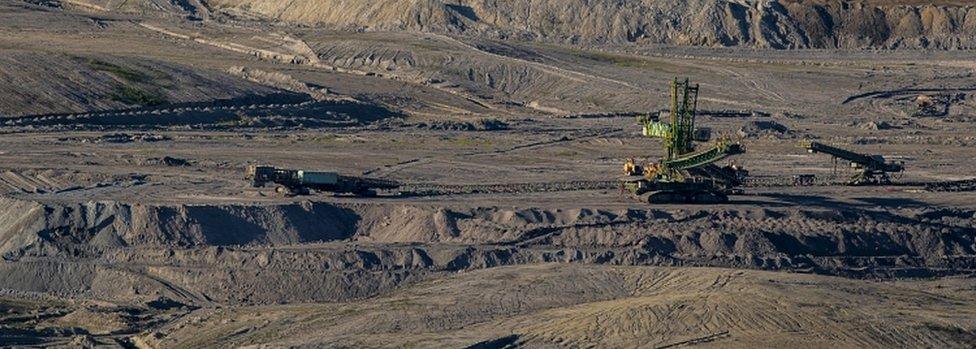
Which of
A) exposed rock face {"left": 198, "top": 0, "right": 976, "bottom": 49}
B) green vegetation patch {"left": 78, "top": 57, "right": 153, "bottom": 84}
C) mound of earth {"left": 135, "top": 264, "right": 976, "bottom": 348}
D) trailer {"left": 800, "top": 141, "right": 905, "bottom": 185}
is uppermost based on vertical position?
exposed rock face {"left": 198, "top": 0, "right": 976, "bottom": 49}

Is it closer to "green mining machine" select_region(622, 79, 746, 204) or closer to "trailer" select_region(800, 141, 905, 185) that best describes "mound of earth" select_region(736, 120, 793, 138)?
"trailer" select_region(800, 141, 905, 185)

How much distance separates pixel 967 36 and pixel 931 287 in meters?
81.9

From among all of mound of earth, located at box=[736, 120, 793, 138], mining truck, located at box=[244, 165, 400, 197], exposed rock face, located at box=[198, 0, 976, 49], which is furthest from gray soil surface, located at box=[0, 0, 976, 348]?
exposed rock face, located at box=[198, 0, 976, 49]

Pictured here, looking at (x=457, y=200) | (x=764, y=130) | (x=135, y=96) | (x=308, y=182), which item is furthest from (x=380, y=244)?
(x=764, y=130)

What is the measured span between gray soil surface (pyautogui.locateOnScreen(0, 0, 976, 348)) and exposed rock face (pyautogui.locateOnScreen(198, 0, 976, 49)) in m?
2.54

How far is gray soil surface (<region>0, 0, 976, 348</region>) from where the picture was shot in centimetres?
5722

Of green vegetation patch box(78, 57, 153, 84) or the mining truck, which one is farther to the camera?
green vegetation patch box(78, 57, 153, 84)

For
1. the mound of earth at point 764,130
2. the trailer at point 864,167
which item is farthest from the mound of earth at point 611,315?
the mound of earth at point 764,130

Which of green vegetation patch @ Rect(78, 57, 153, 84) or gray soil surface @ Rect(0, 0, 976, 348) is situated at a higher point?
green vegetation patch @ Rect(78, 57, 153, 84)

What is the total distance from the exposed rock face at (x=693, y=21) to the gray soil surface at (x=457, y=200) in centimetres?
254

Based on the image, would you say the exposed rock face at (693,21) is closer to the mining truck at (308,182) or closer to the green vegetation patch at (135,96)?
the green vegetation patch at (135,96)

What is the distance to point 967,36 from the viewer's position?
474 ft

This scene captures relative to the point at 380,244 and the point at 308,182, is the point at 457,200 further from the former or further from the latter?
the point at 380,244

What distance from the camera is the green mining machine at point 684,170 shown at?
243ft
